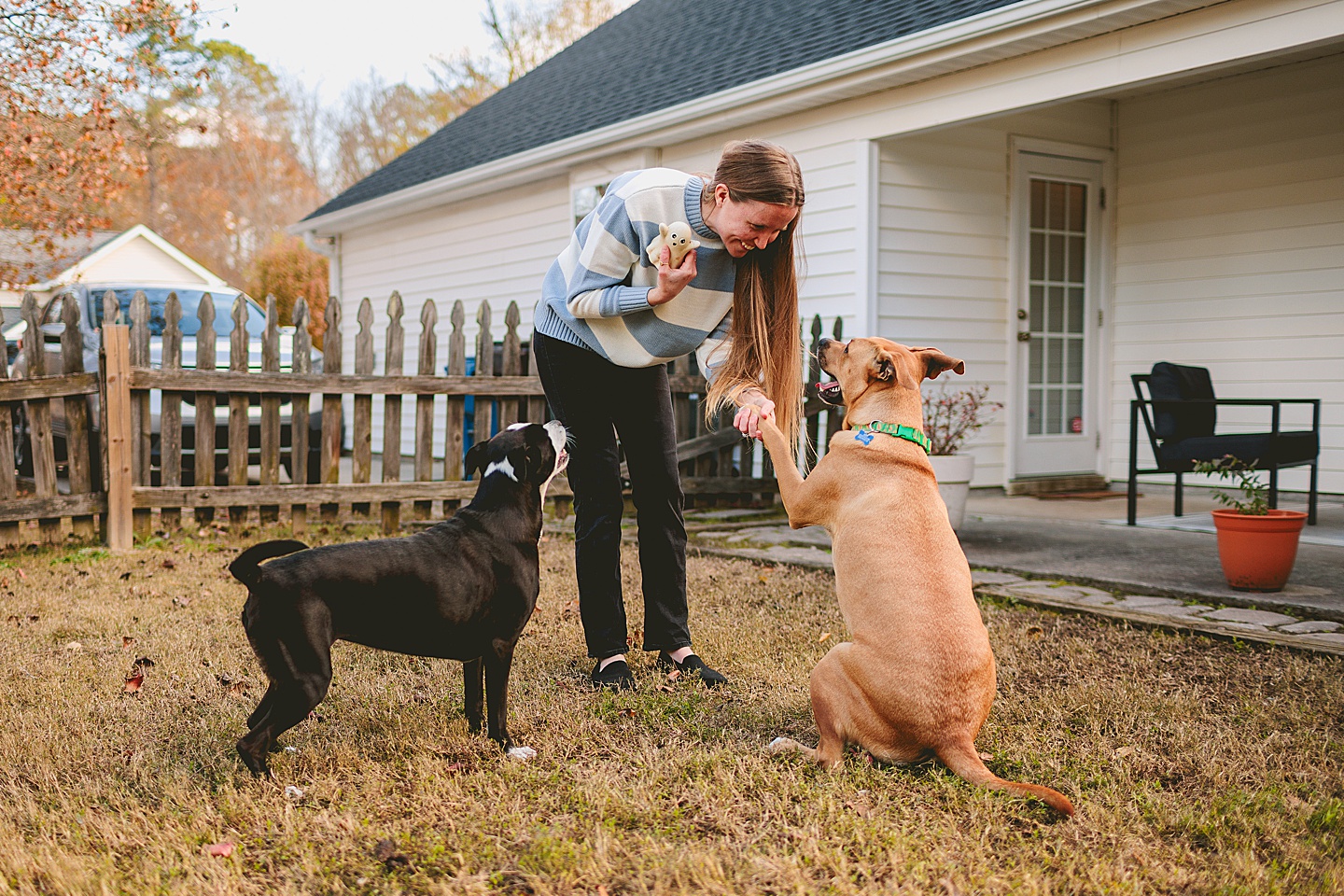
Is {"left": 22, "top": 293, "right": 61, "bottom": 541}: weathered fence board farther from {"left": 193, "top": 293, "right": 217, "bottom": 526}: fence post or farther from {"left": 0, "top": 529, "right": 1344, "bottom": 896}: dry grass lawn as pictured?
{"left": 0, "top": 529, "right": 1344, "bottom": 896}: dry grass lawn

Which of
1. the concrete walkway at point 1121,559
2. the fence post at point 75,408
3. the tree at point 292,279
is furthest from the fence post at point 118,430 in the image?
the tree at point 292,279

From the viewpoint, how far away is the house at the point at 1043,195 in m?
7.64

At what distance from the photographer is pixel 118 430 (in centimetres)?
611

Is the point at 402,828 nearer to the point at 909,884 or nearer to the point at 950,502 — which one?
the point at 909,884

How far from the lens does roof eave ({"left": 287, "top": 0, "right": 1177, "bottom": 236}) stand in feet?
22.0

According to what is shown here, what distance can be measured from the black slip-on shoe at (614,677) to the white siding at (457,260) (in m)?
7.33

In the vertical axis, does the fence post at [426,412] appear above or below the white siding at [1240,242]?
below

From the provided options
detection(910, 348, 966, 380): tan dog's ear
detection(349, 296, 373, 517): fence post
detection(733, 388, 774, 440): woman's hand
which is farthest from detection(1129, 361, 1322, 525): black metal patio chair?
detection(349, 296, 373, 517): fence post

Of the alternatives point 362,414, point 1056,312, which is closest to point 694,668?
point 362,414

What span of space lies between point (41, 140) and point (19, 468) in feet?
14.1

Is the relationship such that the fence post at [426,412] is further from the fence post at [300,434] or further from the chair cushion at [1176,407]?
the chair cushion at [1176,407]

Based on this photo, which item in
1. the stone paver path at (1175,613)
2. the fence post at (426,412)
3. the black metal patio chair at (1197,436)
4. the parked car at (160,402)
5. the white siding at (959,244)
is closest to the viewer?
the stone paver path at (1175,613)

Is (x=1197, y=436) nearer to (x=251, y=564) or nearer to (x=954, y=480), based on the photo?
(x=954, y=480)

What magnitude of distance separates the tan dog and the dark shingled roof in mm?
5117
